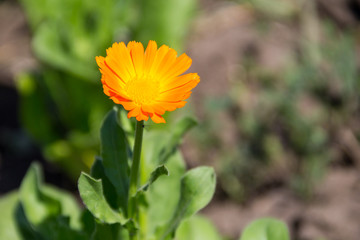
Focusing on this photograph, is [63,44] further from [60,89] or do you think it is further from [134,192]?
[134,192]

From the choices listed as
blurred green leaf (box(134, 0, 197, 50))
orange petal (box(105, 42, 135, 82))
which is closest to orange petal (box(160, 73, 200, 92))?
orange petal (box(105, 42, 135, 82))

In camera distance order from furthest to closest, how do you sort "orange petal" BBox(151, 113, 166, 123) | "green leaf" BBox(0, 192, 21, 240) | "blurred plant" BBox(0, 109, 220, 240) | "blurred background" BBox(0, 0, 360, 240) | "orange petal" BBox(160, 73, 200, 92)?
"blurred background" BBox(0, 0, 360, 240)
"green leaf" BBox(0, 192, 21, 240)
"blurred plant" BBox(0, 109, 220, 240)
"orange petal" BBox(160, 73, 200, 92)
"orange petal" BBox(151, 113, 166, 123)

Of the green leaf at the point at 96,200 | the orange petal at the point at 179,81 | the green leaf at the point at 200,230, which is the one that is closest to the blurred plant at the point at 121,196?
the green leaf at the point at 96,200

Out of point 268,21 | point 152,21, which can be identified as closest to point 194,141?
point 152,21

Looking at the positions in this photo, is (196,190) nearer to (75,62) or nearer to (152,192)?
(152,192)

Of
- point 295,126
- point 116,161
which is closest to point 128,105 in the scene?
point 116,161

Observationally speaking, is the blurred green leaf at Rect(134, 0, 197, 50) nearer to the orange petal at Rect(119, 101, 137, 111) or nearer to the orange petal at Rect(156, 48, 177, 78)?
the orange petal at Rect(156, 48, 177, 78)
